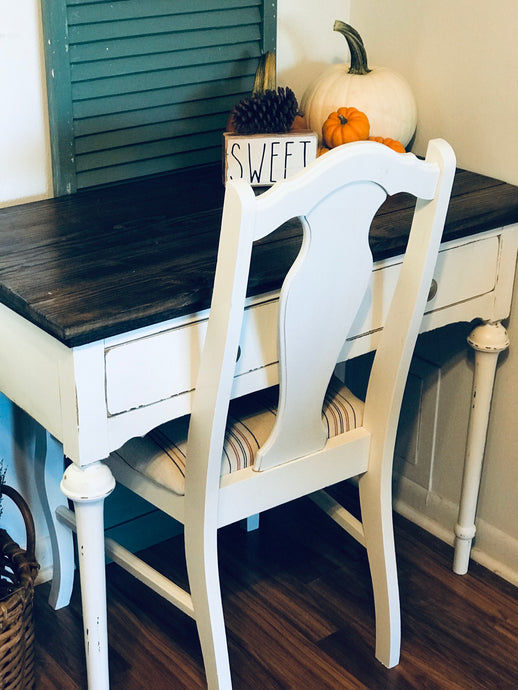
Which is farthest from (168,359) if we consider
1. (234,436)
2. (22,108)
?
(22,108)

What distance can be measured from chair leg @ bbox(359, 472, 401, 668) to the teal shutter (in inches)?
30.8

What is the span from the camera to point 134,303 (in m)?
1.30

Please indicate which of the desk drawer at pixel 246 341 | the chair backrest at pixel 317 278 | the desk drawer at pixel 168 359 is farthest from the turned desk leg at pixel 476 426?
the desk drawer at pixel 168 359

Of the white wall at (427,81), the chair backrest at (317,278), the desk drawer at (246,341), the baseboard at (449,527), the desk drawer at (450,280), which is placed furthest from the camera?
the baseboard at (449,527)

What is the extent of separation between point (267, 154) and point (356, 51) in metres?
0.35

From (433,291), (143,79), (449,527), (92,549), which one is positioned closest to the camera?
(92,549)

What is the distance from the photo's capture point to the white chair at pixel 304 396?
1253mm

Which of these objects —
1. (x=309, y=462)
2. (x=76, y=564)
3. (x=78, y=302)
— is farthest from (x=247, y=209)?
(x=76, y=564)

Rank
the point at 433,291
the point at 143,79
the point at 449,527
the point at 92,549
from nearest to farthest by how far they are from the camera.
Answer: the point at 92,549
the point at 433,291
the point at 143,79
the point at 449,527

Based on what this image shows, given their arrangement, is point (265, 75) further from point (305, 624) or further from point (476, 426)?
point (305, 624)

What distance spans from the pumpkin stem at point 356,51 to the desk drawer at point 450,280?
1.50ft

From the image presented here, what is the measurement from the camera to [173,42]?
1822 mm

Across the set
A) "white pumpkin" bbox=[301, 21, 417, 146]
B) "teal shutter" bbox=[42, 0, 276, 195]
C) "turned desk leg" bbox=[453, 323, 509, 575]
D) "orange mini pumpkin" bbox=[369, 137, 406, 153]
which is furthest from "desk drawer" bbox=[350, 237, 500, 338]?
"teal shutter" bbox=[42, 0, 276, 195]

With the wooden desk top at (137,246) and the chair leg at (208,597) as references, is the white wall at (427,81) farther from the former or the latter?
the chair leg at (208,597)
